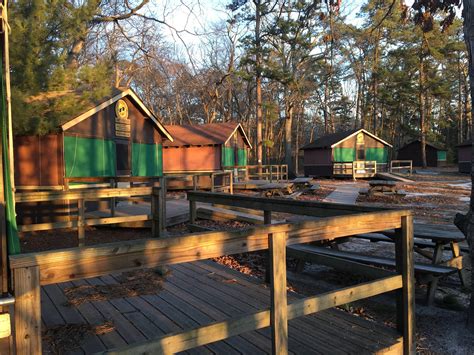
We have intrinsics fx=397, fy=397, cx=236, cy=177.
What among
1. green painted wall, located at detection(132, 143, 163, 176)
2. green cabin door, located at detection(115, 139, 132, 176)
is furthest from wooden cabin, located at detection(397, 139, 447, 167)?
green cabin door, located at detection(115, 139, 132, 176)

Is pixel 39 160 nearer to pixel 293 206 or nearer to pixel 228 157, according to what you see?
pixel 293 206

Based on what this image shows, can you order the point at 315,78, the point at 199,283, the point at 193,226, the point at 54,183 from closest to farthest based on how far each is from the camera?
the point at 199,283, the point at 193,226, the point at 54,183, the point at 315,78

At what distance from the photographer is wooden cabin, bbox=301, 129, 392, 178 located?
1268 inches

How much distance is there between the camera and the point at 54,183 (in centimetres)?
1098

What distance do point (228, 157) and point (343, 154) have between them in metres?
12.5

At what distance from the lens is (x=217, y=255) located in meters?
2.33

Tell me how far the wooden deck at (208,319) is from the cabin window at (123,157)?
9.21 m

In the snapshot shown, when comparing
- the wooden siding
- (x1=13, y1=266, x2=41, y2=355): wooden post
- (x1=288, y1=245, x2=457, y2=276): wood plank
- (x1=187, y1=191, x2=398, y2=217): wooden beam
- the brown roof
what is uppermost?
the brown roof

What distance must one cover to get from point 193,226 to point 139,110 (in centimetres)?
959

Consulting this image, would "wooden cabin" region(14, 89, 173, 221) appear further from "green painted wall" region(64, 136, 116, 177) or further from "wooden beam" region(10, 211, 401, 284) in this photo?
"wooden beam" region(10, 211, 401, 284)

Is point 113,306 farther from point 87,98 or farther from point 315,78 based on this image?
point 315,78

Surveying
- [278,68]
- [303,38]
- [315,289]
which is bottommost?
[315,289]

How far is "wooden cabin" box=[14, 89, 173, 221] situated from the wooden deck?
6.38m

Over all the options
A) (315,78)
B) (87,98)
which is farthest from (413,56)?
(87,98)
